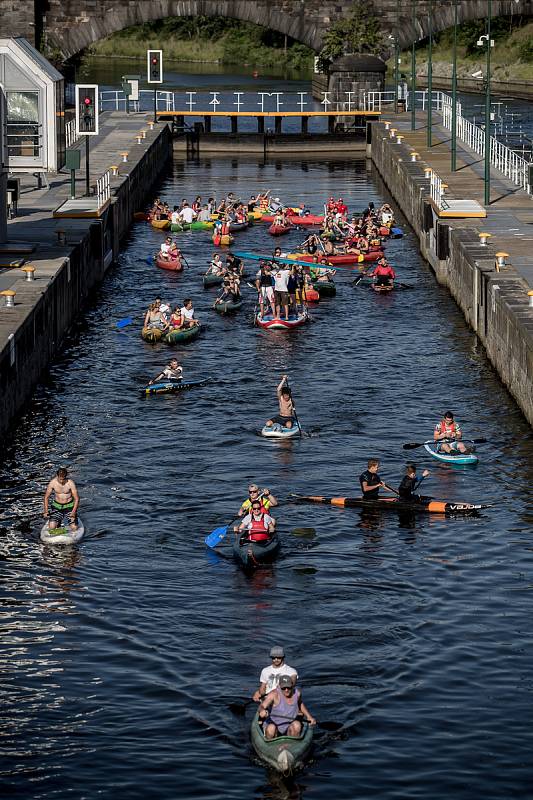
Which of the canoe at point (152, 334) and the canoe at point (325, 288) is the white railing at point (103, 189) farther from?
the canoe at point (152, 334)

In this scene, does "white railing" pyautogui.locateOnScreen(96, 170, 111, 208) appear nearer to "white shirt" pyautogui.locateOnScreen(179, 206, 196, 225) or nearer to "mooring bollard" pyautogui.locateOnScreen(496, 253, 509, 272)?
"white shirt" pyautogui.locateOnScreen(179, 206, 196, 225)

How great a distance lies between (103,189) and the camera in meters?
94.8

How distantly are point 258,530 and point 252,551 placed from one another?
736mm

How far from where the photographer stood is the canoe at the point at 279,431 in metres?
55.9

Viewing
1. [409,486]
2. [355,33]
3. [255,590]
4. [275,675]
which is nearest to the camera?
[275,675]

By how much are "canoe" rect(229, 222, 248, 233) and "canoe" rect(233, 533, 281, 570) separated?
57133 millimetres

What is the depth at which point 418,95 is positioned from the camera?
175 meters

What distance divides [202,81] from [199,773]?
172 m

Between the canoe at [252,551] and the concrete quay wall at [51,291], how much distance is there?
12900 millimetres

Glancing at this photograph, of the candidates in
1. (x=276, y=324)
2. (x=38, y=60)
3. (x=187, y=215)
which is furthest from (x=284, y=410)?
(x=187, y=215)

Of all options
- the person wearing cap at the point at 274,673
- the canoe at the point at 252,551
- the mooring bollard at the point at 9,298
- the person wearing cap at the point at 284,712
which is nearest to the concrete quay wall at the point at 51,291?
the mooring bollard at the point at 9,298

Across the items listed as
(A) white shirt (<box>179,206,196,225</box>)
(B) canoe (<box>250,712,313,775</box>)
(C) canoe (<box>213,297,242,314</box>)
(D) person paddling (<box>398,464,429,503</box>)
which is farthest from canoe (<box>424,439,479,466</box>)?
(A) white shirt (<box>179,206,196,225</box>)

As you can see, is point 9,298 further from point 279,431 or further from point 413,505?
point 413,505

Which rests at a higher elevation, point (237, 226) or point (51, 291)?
point (237, 226)
